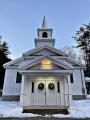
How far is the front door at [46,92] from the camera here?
14.0 metres

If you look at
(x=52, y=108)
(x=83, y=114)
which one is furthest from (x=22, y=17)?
(x=83, y=114)

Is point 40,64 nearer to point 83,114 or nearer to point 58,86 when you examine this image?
point 58,86

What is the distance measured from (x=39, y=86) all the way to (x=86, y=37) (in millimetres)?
24518

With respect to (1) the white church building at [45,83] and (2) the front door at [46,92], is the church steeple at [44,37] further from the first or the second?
(2) the front door at [46,92]

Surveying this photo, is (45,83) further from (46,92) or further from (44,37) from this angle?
(44,37)

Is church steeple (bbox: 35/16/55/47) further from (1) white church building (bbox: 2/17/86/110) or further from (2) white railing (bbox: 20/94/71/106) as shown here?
(2) white railing (bbox: 20/94/71/106)

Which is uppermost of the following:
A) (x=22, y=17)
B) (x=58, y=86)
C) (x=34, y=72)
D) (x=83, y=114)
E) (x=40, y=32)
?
(x=22, y=17)

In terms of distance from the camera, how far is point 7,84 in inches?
674

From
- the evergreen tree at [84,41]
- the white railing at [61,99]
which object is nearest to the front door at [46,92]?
the white railing at [61,99]

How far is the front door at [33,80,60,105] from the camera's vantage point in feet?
46.1

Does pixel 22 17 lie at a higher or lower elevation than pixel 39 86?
higher

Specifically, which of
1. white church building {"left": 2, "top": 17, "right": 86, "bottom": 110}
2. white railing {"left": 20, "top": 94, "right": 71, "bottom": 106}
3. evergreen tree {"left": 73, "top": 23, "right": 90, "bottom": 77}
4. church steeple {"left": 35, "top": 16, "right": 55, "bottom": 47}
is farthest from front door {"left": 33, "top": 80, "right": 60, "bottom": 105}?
evergreen tree {"left": 73, "top": 23, "right": 90, "bottom": 77}

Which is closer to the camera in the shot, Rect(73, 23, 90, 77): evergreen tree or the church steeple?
the church steeple

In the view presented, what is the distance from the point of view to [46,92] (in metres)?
14.3
